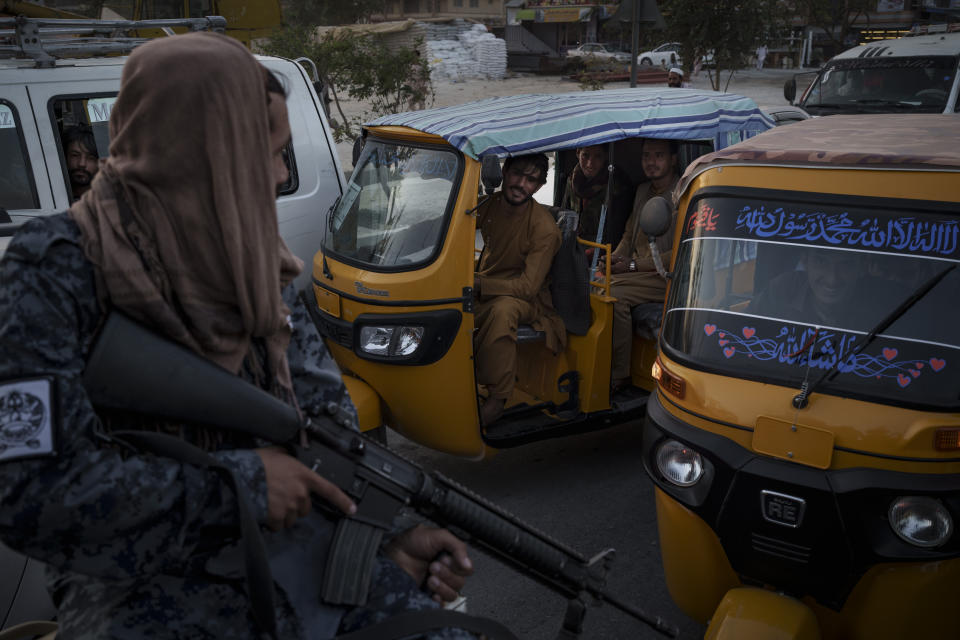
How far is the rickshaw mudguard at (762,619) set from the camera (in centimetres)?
247

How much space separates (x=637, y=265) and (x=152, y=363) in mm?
3925

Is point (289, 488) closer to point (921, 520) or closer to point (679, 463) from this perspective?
point (679, 463)

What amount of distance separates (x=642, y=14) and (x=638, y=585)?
309 inches

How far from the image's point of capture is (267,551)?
1.53 m

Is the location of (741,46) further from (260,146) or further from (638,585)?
(260,146)

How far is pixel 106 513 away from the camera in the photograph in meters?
1.29

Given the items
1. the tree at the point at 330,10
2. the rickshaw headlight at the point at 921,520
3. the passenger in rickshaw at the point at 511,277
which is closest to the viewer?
the rickshaw headlight at the point at 921,520

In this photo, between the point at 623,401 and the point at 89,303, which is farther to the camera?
the point at 623,401

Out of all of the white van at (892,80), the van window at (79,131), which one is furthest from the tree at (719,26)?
the van window at (79,131)

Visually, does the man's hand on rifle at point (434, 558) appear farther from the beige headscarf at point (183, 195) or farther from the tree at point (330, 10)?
the tree at point (330, 10)

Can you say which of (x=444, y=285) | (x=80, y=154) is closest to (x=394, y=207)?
(x=444, y=285)

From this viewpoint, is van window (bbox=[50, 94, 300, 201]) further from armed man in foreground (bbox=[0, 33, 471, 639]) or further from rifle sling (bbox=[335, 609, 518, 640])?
rifle sling (bbox=[335, 609, 518, 640])

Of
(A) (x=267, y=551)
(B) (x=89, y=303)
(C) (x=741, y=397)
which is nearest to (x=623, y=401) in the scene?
(C) (x=741, y=397)

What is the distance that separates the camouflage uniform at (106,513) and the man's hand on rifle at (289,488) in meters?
0.02
